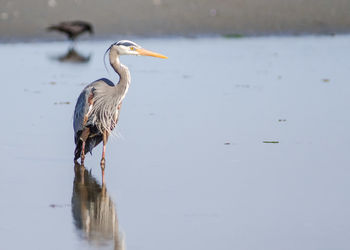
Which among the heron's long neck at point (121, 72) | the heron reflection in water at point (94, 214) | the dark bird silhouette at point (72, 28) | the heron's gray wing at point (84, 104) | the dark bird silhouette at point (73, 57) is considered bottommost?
the dark bird silhouette at point (73, 57)

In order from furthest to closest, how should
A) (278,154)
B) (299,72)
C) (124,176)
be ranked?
(299,72)
(278,154)
(124,176)

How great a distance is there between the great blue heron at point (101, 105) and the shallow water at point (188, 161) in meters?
0.30

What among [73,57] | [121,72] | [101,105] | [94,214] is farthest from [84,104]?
[73,57]

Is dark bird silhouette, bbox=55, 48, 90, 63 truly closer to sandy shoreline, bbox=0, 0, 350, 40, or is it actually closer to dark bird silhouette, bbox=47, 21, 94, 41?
dark bird silhouette, bbox=47, 21, 94, 41

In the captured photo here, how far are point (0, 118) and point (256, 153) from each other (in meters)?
3.82

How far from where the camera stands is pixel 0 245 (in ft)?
20.8

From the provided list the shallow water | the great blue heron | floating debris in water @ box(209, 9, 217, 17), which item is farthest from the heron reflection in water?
floating debris in water @ box(209, 9, 217, 17)

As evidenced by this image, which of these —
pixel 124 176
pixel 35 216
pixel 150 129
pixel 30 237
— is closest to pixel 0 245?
pixel 30 237

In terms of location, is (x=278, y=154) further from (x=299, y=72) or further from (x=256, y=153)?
(x=299, y=72)

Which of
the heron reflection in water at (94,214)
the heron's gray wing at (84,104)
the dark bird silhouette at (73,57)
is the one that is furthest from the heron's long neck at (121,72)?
the dark bird silhouette at (73,57)

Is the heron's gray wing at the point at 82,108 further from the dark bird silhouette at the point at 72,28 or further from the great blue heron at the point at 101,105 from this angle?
the dark bird silhouette at the point at 72,28

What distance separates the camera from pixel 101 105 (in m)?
9.10

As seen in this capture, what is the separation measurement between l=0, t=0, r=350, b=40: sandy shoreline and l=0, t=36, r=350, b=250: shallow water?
423 centimetres

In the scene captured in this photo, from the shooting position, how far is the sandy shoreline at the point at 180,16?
1967 centimetres
